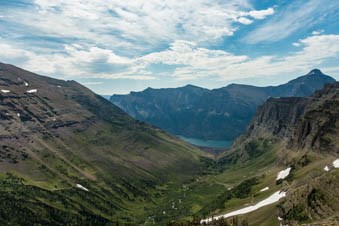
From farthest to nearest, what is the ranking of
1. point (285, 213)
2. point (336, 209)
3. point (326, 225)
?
point (285, 213), point (336, 209), point (326, 225)

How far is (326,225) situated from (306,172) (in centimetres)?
10178

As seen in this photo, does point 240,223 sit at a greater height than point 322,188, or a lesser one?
lesser

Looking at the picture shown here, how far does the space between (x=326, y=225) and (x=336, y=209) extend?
148ft

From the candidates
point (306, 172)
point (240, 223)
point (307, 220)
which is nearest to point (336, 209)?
point (307, 220)

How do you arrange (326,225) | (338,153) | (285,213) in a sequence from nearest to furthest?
(326,225), (285,213), (338,153)

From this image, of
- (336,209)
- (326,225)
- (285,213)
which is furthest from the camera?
(285,213)

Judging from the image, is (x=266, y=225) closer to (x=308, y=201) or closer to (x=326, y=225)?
(x=308, y=201)

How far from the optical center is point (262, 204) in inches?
7215

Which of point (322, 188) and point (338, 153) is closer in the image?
point (322, 188)

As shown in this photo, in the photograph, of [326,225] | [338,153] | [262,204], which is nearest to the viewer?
[326,225]

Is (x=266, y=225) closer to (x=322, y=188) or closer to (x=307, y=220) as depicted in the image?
(x=307, y=220)

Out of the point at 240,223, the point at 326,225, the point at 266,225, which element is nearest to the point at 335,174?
the point at 266,225

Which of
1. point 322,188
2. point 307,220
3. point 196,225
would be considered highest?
point 322,188

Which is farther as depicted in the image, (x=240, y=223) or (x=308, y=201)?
(x=240, y=223)
